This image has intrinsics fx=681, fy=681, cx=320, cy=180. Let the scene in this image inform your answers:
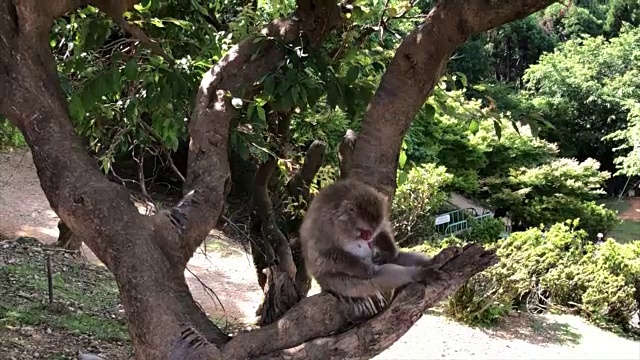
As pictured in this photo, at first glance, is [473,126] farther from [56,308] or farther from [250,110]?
[56,308]

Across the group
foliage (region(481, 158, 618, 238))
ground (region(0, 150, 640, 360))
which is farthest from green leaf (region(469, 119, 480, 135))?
foliage (region(481, 158, 618, 238))

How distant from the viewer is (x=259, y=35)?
8.57ft

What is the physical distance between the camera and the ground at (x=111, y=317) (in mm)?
4977

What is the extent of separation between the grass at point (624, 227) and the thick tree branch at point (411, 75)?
1452cm

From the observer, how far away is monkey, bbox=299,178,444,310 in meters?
2.04

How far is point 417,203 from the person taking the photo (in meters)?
10.8

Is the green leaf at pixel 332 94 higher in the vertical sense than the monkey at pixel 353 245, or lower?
higher

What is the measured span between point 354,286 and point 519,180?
483 inches

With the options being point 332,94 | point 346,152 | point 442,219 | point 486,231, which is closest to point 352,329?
point 346,152

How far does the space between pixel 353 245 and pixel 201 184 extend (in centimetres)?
54

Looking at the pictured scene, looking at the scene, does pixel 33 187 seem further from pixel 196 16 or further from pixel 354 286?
pixel 354 286

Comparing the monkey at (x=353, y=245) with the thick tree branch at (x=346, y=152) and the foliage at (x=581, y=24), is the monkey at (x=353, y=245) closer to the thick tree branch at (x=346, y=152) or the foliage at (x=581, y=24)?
the thick tree branch at (x=346, y=152)

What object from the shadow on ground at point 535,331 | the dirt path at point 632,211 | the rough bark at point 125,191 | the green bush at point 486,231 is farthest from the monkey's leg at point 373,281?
the dirt path at point 632,211

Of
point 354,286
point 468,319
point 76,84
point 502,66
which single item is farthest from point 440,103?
point 502,66
